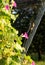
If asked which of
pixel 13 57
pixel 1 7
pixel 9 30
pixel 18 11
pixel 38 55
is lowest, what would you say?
pixel 38 55

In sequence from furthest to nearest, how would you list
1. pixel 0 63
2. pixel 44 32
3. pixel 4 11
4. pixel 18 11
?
pixel 44 32 < pixel 18 11 < pixel 4 11 < pixel 0 63

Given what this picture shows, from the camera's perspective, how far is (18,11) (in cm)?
916

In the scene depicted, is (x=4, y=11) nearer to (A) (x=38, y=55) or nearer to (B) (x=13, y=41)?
(B) (x=13, y=41)

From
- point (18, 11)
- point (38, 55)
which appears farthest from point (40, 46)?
point (18, 11)

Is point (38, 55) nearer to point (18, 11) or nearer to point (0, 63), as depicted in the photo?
point (18, 11)

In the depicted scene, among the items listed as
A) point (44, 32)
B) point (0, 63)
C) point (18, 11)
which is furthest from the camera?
point (44, 32)

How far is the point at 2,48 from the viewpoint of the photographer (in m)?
2.64

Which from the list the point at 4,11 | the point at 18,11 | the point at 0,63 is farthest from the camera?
the point at 18,11

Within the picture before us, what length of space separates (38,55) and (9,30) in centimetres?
679

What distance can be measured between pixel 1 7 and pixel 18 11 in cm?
638

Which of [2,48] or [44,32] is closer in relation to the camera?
[2,48]

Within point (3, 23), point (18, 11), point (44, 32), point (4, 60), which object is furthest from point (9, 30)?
point (44, 32)

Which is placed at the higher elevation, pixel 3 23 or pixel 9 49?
pixel 3 23

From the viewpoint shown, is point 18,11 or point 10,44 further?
point 18,11
